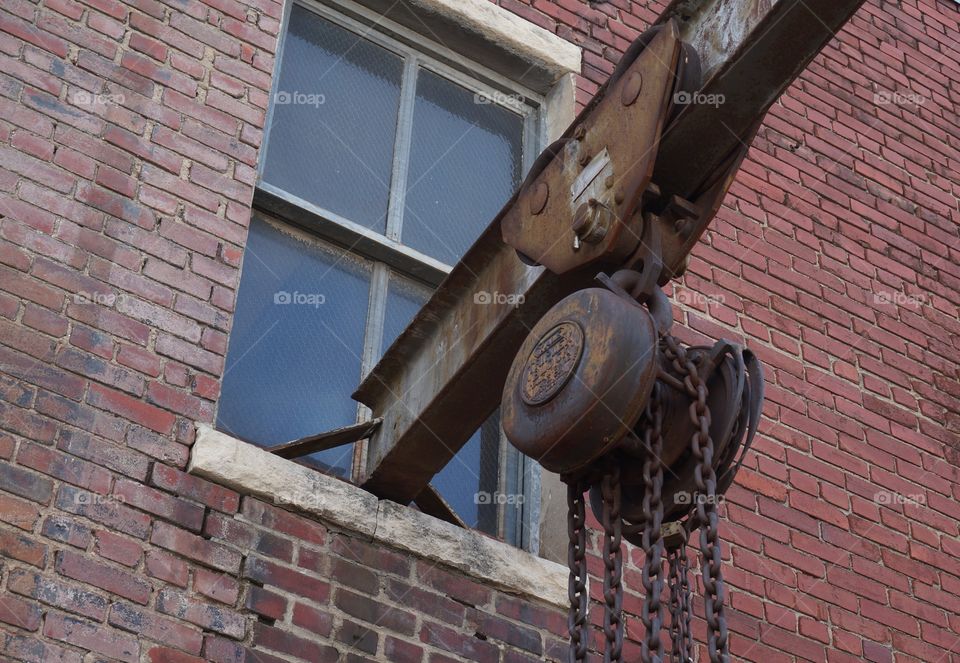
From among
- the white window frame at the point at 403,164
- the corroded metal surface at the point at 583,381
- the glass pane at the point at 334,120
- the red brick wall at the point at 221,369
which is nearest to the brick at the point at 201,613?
the red brick wall at the point at 221,369

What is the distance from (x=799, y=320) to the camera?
582cm

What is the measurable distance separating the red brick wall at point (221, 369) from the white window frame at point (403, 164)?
0.22 metres

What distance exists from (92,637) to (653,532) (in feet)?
5.04

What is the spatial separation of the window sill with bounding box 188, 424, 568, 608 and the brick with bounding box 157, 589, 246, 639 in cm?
38

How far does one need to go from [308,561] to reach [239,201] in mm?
1276

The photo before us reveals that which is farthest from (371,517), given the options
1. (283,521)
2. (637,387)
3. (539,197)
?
(637,387)

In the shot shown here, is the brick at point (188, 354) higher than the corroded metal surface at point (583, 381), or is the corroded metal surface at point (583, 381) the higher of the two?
the brick at point (188, 354)

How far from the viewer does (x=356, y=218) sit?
205 inches

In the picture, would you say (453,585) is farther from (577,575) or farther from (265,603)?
(577,575)

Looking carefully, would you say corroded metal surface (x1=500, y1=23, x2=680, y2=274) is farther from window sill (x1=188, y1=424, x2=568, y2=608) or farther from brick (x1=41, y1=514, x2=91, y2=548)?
brick (x1=41, y1=514, x2=91, y2=548)

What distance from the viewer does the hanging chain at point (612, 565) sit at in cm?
311

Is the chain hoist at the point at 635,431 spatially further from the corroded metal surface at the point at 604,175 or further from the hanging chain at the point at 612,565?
the corroded metal surface at the point at 604,175

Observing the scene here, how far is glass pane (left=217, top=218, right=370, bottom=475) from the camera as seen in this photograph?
4633 mm

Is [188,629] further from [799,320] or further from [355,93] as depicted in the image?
[799,320]
